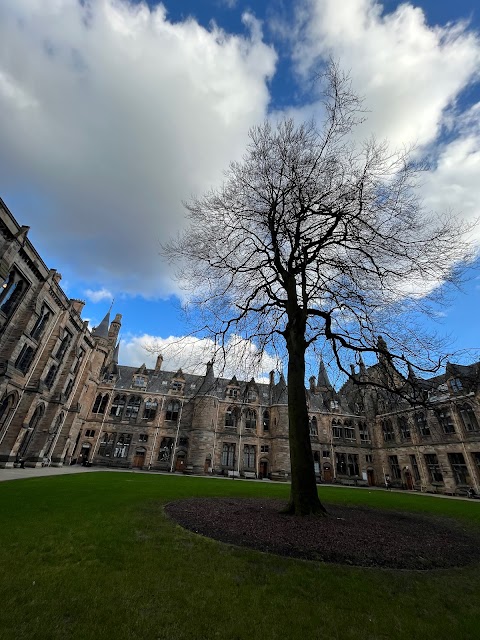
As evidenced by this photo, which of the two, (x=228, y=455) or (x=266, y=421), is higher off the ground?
(x=266, y=421)

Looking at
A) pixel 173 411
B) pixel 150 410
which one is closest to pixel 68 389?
pixel 150 410

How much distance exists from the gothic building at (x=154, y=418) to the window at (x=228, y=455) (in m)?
0.13

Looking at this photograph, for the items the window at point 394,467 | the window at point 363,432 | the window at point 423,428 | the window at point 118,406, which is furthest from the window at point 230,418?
the window at point 423,428

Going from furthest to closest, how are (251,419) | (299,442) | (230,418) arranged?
(251,419)
(230,418)
(299,442)

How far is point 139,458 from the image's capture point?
4059cm

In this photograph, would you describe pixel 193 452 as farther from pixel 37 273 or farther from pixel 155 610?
pixel 155 610

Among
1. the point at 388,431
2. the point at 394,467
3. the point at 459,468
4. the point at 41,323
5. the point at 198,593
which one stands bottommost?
the point at 198,593

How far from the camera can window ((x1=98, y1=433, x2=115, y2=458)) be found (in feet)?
131

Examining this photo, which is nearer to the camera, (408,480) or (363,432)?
(408,480)

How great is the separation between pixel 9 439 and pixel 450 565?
93.3 feet

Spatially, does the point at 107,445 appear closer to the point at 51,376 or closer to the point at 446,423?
the point at 51,376

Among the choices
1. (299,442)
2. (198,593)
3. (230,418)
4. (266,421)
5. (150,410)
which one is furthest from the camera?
(266,421)

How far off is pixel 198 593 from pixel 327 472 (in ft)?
147

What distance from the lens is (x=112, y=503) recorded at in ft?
35.2
